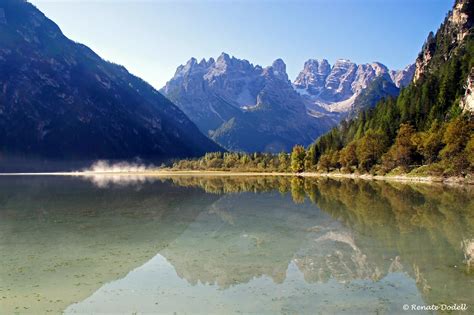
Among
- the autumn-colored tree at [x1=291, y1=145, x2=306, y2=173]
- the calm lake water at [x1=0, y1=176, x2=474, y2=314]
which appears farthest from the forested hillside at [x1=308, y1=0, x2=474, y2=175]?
the calm lake water at [x1=0, y1=176, x2=474, y2=314]

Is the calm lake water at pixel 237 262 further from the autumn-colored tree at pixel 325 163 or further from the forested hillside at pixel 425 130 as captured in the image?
the autumn-colored tree at pixel 325 163

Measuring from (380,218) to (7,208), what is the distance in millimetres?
50728

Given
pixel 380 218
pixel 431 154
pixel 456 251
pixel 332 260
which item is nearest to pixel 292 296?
pixel 332 260

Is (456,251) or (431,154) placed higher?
(431,154)

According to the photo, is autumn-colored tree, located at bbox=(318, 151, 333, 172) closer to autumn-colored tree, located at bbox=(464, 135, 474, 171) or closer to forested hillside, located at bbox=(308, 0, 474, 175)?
forested hillside, located at bbox=(308, 0, 474, 175)

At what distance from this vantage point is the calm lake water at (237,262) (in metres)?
19.7

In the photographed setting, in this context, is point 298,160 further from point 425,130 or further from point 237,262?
point 237,262

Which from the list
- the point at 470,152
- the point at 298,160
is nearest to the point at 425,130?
the point at 470,152

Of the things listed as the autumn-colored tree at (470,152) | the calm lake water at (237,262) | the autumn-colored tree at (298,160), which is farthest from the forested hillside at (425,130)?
the calm lake water at (237,262)

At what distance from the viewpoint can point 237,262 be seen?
2711cm

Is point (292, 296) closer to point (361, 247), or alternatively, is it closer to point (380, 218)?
point (361, 247)

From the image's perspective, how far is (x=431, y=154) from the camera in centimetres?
11112

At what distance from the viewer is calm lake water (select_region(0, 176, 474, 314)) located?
19719 millimetres

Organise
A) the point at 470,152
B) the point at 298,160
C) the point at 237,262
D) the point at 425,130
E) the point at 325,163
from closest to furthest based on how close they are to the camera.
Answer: the point at 237,262 < the point at 470,152 < the point at 425,130 < the point at 325,163 < the point at 298,160
